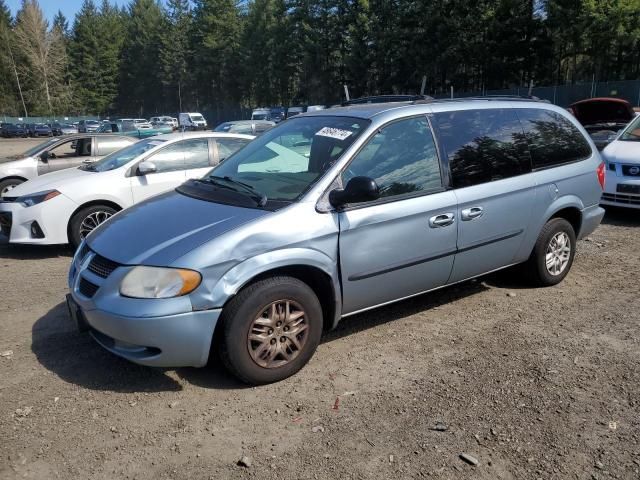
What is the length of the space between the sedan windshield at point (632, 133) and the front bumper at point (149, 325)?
8008 millimetres

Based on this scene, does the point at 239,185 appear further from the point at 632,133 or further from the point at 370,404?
the point at 632,133

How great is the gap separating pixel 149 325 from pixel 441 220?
226cm

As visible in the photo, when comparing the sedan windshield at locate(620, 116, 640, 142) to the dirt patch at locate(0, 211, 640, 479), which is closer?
the dirt patch at locate(0, 211, 640, 479)

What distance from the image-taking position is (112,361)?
3904 millimetres

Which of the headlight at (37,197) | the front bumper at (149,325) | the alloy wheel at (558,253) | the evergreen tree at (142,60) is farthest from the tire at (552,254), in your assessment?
the evergreen tree at (142,60)

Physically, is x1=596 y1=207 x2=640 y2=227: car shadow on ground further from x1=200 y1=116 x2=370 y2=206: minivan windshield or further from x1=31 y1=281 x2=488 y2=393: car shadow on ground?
x1=200 y1=116 x2=370 y2=206: minivan windshield

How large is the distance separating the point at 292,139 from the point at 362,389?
2.14m

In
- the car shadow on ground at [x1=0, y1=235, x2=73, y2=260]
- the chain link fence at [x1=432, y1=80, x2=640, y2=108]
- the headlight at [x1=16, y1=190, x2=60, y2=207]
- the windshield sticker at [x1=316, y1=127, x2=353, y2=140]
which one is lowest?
the car shadow on ground at [x1=0, y1=235, x2=73, y2=260]

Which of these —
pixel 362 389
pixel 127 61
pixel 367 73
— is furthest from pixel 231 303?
pixel 127 61

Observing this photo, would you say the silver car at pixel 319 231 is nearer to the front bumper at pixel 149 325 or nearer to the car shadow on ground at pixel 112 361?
the front bumper at pixel 149 325

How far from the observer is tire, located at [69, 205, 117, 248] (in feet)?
22.4

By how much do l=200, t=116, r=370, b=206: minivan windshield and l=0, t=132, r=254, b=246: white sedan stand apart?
2.87 m

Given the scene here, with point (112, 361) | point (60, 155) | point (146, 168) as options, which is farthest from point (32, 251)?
point (112, 361)

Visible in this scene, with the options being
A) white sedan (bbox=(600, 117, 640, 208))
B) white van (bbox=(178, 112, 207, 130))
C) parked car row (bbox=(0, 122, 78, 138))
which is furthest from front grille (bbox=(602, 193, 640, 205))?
parked car row (bbox=(0, 122, 78, 138))
